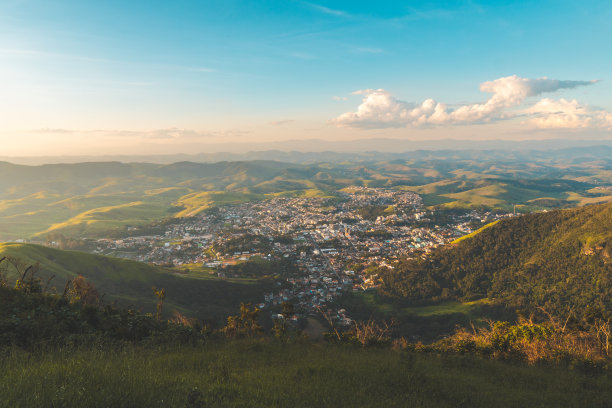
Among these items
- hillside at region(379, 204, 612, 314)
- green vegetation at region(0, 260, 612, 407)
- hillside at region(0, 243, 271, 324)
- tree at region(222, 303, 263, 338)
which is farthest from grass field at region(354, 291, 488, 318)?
green vegetation at region(0, 260, 612, 407)

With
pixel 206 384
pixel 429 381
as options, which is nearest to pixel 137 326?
pixel 206 384

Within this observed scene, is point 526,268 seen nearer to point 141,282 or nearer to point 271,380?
point 271,380

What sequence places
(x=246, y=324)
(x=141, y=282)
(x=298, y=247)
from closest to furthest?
(x=246, y=324) < (x=141, y=282) < (x=298, y=247)

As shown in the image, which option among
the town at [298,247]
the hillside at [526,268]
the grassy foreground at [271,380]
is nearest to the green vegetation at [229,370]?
the grassy foreground at [271,380]

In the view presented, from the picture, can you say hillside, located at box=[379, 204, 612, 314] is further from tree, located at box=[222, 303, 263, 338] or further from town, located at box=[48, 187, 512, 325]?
tree, located at box=[222, 303, 263, 338]

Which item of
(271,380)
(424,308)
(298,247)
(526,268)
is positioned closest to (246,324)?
(271,380)

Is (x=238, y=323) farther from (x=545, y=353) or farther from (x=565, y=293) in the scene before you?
(x=565, y=293)
